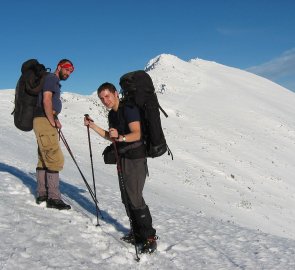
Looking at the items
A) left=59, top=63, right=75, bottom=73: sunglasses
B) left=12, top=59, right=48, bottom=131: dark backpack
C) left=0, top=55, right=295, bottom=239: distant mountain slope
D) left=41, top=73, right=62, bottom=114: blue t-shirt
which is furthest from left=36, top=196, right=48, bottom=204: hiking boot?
left=0, top=55, right=295, bottom=239: distant mountain slope

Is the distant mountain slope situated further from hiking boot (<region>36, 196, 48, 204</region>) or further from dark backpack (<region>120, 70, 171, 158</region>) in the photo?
dark backpack (<region>120, 70, 171, 158</region>)

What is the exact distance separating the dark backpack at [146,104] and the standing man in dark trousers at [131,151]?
0.12 m

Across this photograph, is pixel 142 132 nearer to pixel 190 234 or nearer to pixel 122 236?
pixel 122 236

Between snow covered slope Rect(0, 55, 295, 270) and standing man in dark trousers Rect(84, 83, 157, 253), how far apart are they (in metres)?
0.49

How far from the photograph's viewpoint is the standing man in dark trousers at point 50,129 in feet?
23.0

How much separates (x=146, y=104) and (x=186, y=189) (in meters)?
15.8

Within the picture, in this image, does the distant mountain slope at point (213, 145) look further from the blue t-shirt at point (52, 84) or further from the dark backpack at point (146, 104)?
the dark backpack at point (146, 104)

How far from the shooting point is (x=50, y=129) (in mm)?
7363

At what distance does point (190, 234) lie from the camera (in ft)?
27.4

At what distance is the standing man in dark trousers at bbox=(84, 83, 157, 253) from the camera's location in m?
6.14

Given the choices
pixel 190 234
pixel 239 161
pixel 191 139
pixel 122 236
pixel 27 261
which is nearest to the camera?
pixel 27 261

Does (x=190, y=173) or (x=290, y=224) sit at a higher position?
(x=190, y=173)

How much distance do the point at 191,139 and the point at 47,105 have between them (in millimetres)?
28925

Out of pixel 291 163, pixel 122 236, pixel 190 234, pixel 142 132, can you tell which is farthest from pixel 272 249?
pixel 291 163
